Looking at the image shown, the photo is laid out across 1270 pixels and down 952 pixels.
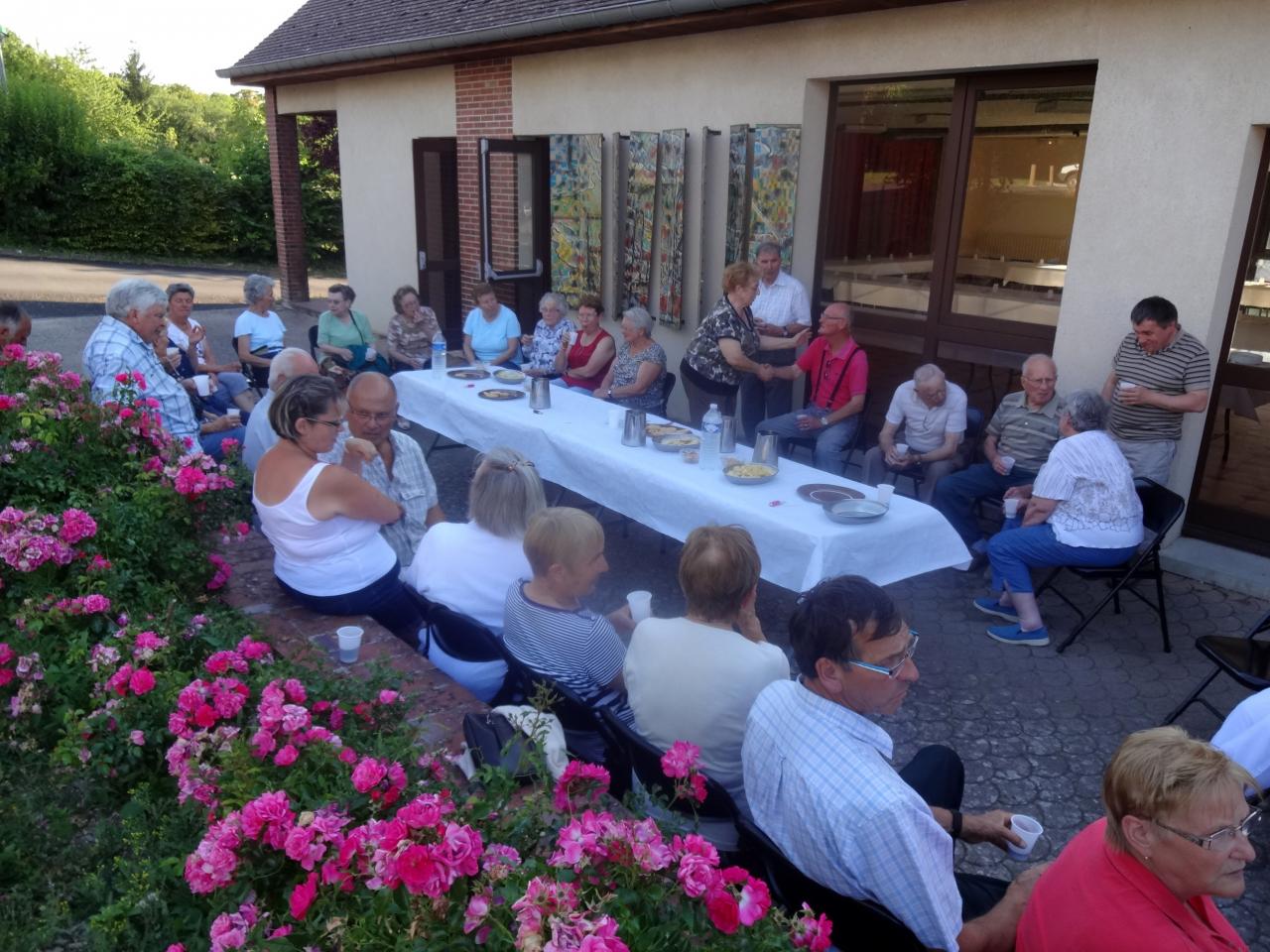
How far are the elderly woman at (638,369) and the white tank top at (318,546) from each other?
321 centimetres

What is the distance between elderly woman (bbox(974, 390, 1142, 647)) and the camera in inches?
172

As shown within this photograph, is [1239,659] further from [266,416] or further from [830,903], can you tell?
[266,416]

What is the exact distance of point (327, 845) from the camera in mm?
1703

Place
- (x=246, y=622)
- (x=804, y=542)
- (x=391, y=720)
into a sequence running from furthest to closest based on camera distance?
(x=804, y=542) < (x=246, y=622) < (x=391, y=720)

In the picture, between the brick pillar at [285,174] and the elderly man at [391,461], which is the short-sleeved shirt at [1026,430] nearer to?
the elderly man at [391,461]

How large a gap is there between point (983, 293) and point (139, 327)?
5271 mm

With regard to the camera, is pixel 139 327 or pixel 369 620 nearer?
pixel 369 620

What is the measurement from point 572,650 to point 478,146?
807cm

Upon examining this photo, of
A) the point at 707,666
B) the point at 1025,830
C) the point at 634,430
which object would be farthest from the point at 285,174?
the point at 1025,830

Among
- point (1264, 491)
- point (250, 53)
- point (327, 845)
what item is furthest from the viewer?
point (250, 53)

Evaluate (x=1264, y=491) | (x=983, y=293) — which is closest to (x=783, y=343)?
(x=983, y=293)

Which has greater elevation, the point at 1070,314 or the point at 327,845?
the point at 1070,314

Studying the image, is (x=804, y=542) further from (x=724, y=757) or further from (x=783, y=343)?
(x=783, y=343)

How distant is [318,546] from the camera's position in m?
3.49
